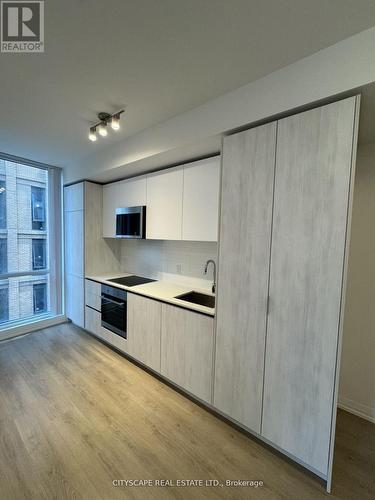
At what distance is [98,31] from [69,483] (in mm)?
2691

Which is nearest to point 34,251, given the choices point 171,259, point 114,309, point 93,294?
point 93,294

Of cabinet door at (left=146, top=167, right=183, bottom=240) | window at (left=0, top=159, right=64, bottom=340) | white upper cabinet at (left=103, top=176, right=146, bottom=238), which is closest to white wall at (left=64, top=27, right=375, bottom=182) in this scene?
cabinet door at (left=146, top=167, right=183, bottom=240)

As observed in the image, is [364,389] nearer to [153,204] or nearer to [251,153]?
[251,153]

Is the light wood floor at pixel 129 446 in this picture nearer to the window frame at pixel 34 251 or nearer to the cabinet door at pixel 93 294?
the cabinet door at pixel 93 294

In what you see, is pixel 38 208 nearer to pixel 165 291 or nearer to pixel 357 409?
pixel 165 291

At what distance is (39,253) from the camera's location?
3.71 meters

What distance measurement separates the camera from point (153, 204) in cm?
268

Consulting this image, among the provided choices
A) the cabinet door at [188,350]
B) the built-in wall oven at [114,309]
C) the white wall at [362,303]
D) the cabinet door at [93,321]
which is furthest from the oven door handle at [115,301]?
the white wall at [362,303]

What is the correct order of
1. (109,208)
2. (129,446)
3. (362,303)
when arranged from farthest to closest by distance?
(109,208), (362,303), (129,446)

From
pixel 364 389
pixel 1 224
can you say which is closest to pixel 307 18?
pixel 364 389

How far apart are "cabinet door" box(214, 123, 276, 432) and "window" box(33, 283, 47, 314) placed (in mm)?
3337

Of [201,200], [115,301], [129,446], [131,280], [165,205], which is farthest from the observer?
[131,280]

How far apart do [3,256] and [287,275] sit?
3.85m

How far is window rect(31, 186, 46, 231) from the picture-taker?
11.8 ft
